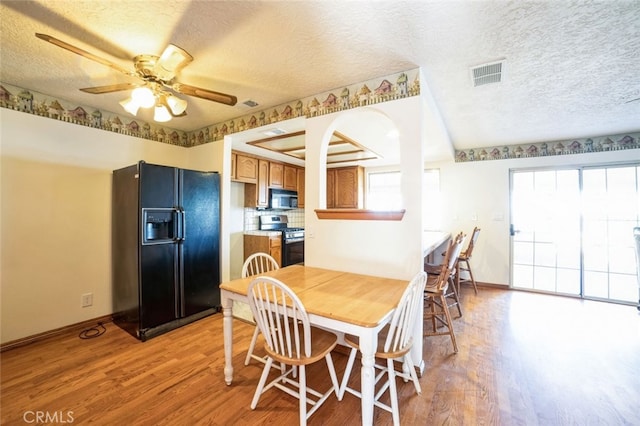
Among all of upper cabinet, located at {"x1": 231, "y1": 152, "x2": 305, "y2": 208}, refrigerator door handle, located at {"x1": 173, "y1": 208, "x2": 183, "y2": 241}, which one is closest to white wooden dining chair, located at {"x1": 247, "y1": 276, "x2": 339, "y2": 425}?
refrigerator door handle, located at {"x1": 173, "y1": 208, "x2": 183, "y2": 241}

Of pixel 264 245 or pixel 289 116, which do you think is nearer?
pixel 289 116

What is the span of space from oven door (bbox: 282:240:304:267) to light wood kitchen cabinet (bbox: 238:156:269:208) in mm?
798

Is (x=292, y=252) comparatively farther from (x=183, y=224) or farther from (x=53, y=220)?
(x=53, y=220)

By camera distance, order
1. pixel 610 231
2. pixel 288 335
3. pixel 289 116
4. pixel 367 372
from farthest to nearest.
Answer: pixel 610 231 → pixel 289 116 → pixel 288 335 → pixel 367 372

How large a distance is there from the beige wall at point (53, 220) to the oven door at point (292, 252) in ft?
7.38

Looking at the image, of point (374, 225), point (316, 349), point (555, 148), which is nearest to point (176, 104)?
Answer: point (374, 225)

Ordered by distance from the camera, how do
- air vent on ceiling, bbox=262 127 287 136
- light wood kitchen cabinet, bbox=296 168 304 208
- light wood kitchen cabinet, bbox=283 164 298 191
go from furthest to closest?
light wood kitchen cabinet, bbox=296 168 304 208
light wood kitchen cabinet, bbox=283 164 298 191
air vent on ceiling, bbox=262 127 287 136

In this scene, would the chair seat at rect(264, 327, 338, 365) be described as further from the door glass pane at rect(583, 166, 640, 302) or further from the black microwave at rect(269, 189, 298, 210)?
the door glass pane at rect(583, 166, 640, 302)

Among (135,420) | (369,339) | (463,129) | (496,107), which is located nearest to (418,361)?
(369,339)

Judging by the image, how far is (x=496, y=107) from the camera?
269cm

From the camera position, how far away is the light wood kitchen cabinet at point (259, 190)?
425cm

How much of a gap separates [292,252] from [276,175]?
1408mm

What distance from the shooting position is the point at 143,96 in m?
1.74

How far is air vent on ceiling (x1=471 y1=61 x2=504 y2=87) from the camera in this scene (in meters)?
1.93
